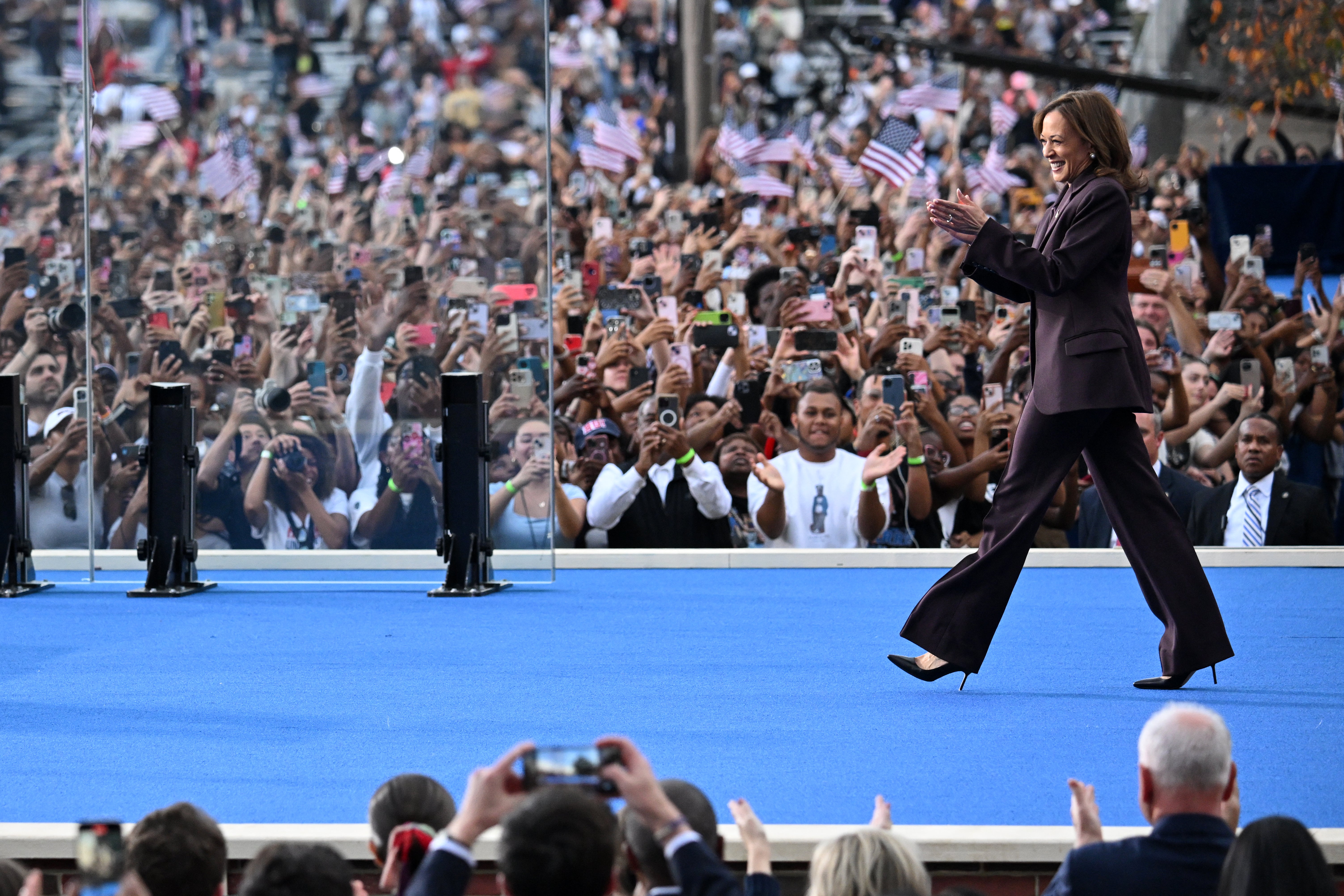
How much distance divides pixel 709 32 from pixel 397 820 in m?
18.5

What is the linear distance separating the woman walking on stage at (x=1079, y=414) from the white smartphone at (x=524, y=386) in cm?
320

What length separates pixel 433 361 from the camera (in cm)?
786

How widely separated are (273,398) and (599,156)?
7.45 meters

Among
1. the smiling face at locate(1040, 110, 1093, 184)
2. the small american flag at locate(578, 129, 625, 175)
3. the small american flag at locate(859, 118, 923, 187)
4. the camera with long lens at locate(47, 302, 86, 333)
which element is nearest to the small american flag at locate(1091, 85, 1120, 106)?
the small american flag at locate(578, 129, 625, 175)

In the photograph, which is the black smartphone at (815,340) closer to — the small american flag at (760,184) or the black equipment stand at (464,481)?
the black equipment stand at (464,481)

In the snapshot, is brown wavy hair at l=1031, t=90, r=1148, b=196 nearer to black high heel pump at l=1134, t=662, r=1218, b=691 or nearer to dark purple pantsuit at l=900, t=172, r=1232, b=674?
dark purple pantsuit at l=900, t=172, r=1232, b=674

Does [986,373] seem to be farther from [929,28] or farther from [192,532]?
[929,28]

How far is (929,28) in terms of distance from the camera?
24.0 meters

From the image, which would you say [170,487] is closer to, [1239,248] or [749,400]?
[749,400]

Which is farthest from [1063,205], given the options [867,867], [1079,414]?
Result: [867,867]

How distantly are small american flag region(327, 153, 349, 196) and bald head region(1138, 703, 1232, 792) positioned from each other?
6.08 m

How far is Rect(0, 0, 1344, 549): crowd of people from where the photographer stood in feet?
25.9

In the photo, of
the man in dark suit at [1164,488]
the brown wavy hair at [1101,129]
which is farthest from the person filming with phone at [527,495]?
the brown wavy hair at [1101,129]

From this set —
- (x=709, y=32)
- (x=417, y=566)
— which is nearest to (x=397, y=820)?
(x=417, y=566)
